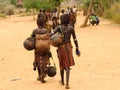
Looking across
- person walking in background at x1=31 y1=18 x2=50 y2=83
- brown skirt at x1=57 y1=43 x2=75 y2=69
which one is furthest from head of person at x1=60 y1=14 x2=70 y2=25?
person walking in background at x1=31 y1=18 x2=50 y2=83

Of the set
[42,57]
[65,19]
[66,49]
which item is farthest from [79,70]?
[65,19]

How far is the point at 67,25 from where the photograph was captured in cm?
1038

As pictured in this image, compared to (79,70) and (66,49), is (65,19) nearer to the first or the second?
(66,49)

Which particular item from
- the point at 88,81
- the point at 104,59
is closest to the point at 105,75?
the point at 88,81

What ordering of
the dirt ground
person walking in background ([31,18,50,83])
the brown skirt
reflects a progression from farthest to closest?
person walking in background ([31,18,50,83]) < the dirt ground < the brown skirt

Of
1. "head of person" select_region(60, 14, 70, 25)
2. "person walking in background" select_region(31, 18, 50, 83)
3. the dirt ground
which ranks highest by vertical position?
"head of person" select_region(60, 14, 70, 25)

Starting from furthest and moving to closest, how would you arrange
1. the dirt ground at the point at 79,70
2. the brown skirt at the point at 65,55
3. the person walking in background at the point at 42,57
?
the person walking in background at the point at 42,57 < the dirt ground at the point at 79,70 < the brown skirt at the point at 65,55

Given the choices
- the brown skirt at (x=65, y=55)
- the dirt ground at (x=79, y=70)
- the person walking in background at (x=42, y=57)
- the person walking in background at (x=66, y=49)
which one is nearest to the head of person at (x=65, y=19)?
the person walking in background at (x=66, y=49)

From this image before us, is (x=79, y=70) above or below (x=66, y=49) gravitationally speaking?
below

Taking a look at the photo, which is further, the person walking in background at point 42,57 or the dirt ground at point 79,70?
the person walking in background at point 42,57

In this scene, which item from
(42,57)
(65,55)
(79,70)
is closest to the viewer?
(65,55)

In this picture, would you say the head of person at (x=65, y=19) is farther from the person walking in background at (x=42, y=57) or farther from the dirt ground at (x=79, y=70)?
the dirt ground at (x=79, y=70)

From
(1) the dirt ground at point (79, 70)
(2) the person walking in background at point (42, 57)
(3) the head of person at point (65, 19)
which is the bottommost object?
(1) the dirt ground at point (79, 70)

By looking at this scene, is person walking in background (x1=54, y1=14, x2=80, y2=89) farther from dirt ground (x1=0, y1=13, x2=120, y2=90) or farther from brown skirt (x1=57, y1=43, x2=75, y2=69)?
dirt ground (x1=0, y1=13, x2=120, y2=90)
